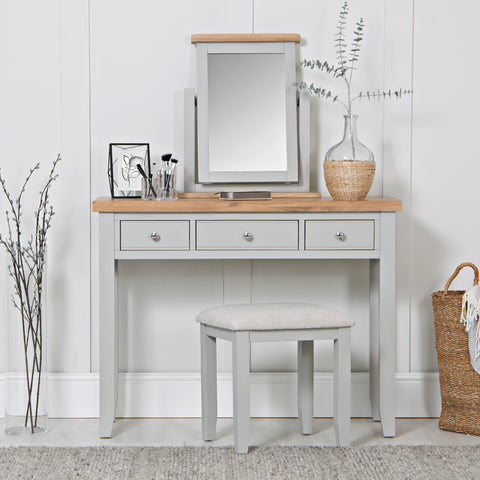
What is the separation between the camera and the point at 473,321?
274 cm

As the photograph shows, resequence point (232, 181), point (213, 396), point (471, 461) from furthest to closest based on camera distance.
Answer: point (232, 181)
point (213, 396)
point (471, 461)

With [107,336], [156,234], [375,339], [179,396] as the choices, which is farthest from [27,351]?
[375,339]

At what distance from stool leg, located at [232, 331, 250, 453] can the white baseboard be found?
1.73 feet

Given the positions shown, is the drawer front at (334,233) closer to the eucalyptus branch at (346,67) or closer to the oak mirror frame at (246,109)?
the oak mirror frame at (246,109)

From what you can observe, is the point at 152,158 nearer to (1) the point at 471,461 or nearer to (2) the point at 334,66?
(2) the point at 334,66

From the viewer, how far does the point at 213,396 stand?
2.74 m

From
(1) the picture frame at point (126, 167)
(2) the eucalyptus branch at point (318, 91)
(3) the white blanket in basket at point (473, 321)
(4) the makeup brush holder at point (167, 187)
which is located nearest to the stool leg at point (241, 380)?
(4) the makeup brush holder at point (167, 187)

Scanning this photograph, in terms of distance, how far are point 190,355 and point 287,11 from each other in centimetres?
148

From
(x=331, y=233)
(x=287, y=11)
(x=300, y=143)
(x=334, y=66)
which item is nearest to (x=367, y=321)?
(x=331, y=233)

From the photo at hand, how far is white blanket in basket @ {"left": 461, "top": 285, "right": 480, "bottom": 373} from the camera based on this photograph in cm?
273

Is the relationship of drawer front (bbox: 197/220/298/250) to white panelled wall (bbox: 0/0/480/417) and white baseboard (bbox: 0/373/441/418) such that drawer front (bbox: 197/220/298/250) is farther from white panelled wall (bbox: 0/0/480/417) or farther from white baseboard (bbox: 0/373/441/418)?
white baseboard (bbox: 0/373/441/418)

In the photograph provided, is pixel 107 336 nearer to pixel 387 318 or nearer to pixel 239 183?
pixel 239 183

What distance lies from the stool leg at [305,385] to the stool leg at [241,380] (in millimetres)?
353

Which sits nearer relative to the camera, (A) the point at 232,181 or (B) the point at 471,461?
(B) the point at 471,461
